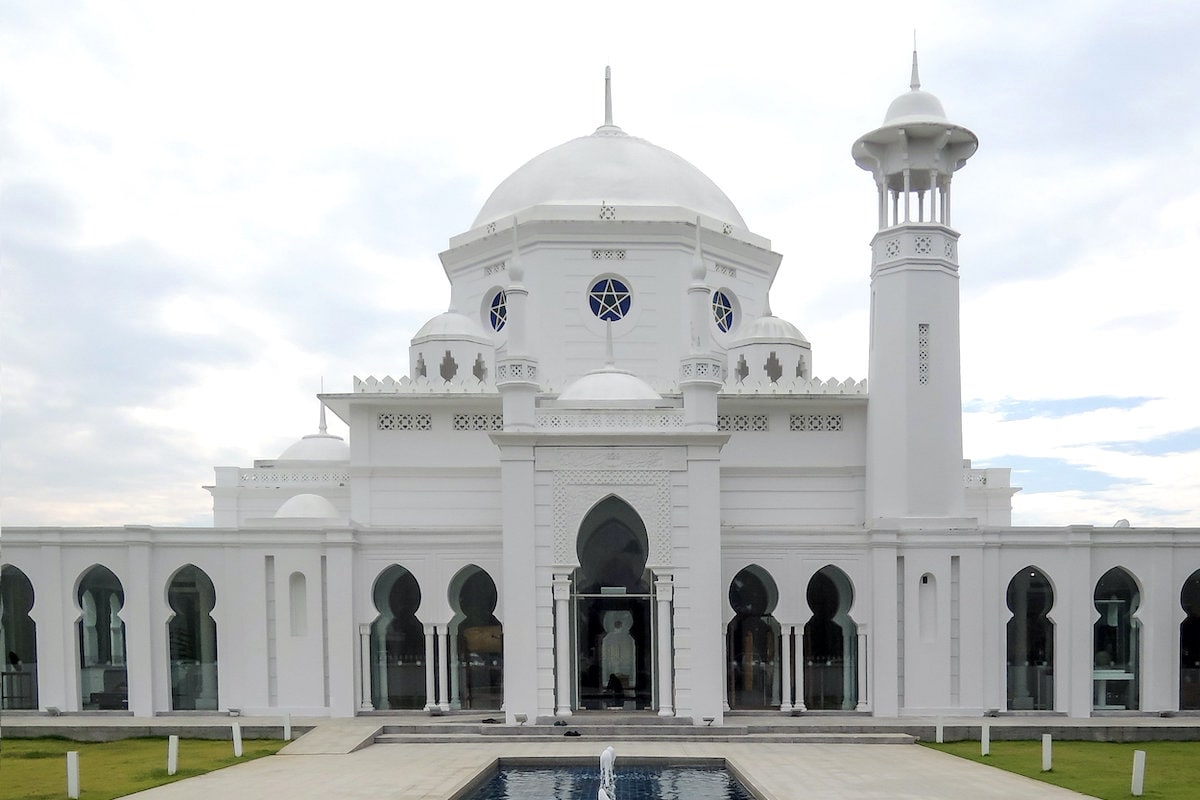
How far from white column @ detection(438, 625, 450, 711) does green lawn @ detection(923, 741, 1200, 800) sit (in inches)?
331

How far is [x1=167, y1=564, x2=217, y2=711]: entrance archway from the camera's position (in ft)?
65.6

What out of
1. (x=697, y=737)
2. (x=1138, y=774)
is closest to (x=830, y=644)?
(x=697, y=737)

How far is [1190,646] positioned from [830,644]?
6.51m

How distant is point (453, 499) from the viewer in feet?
72.3

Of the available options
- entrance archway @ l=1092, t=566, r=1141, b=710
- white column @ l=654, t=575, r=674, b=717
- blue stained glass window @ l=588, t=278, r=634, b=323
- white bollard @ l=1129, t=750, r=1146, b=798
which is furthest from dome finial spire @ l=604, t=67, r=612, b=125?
white bollard @ l=1129, t=750, r=1146, b=798

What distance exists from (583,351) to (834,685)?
8458 mm

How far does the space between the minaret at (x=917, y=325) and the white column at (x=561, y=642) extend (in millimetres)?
5784

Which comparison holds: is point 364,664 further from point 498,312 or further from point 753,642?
point 498,312

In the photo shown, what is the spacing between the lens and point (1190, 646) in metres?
20.1

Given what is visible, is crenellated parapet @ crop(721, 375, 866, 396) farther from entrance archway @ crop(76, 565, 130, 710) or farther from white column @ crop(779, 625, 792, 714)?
entrance archway @ crop(76, 565, 130, 710)

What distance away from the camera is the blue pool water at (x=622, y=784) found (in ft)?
44.9

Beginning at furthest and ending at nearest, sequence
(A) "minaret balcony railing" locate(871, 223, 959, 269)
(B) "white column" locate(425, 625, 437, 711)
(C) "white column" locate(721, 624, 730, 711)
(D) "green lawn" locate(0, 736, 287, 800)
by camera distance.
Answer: (A) "minaret balcony railing" locate(871, 223, 959, 269)
(B) "white column" locate(425, 625, 437, 711)
(C) "white column" locate(721, 624, 730, 711)
(D) "green lawn" locate(0, 736, 287, 800)

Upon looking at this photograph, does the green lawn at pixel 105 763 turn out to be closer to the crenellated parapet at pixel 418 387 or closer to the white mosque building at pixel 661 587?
the white mosque building at pixel 661 587

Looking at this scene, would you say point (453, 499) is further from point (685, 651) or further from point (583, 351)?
point (685, 651)
